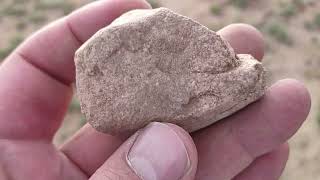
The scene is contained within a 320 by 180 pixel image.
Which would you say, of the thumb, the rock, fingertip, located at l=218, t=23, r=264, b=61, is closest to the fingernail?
the thumb

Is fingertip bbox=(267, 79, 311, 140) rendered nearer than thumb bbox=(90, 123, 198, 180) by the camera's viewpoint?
No

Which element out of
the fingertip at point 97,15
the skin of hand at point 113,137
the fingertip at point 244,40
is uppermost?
the fingertip at point 97,15

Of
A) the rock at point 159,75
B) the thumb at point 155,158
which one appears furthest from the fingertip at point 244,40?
the thumb at point 155,158

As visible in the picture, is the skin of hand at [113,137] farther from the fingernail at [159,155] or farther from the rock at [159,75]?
the rock at [159,75]

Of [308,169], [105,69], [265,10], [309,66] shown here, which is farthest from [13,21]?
[105,69]

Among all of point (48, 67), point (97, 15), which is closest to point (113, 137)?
point (48, 67)

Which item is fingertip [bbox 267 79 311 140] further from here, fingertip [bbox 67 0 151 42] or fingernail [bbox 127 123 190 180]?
fingertip [bbox 67 0 151 42]
